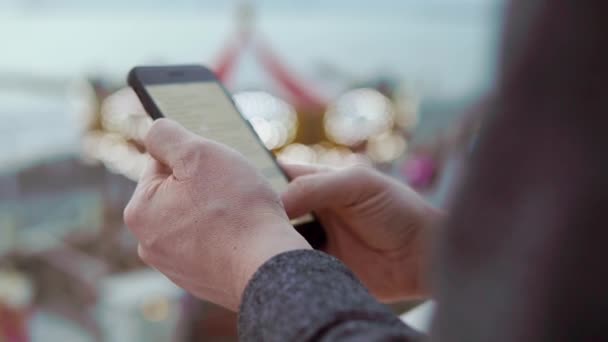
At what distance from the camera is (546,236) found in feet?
0.86

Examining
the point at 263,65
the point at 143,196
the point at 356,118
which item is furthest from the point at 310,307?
the point at 263,65

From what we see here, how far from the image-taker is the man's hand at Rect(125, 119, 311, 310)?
44cm

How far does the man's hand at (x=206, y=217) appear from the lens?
1.44 feet

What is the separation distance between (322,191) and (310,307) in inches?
9.5

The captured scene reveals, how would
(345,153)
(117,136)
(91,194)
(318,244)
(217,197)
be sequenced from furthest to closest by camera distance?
(345,153) < (91,194) < (117,136) < (318,244) < (217,197)

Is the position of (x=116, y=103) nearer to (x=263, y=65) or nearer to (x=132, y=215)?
(x=263, y=65)

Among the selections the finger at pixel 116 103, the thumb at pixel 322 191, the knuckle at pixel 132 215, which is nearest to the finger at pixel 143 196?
the knuckle at pixel 132 215

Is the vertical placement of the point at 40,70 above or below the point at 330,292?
below

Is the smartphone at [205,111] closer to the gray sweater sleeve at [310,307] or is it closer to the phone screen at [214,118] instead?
the phone screen at [214,118]

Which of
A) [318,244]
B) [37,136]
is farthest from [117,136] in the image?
[318,244]

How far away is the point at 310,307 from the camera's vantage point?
0.36 meters

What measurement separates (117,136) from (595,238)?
2.37m

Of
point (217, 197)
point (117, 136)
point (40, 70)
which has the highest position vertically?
point (217, 197)

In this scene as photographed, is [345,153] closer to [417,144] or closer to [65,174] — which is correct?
[417,144]
